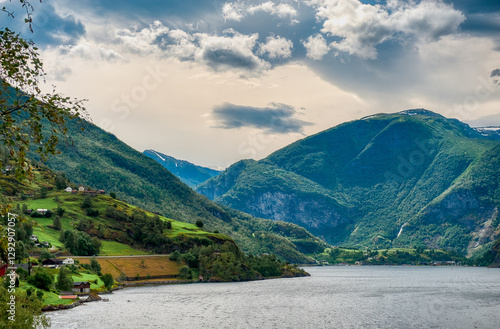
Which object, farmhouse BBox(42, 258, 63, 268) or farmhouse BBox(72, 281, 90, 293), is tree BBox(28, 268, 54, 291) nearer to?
farmhouse BBox(72, 281, 90, 293)

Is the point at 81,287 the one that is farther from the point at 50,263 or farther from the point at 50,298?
the point at 50,298

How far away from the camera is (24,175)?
18.7 meters

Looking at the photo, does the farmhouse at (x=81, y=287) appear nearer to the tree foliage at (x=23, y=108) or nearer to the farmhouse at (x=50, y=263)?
the farmhouse at (x=50, y=263)

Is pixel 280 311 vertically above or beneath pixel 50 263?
beneath

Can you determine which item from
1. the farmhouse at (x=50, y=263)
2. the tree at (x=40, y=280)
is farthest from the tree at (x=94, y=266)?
the tree at (x=40, y=280)

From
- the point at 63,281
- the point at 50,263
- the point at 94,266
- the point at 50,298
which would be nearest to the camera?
the point at 50,298

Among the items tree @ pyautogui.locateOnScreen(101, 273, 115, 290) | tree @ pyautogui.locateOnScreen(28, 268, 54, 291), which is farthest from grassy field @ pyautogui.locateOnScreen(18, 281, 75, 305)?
tree @ pyautogui.locateOnScreen(101, 273, 115, 290)

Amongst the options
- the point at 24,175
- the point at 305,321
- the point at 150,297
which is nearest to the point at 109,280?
the point at 150,297

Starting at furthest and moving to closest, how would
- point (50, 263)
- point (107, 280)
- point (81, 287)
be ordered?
1. point (107, 280)
2. point (50, 263)
3. point (81, 287)

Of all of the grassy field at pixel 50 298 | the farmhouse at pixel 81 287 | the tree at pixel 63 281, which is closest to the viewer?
the grassy field at pixel 50 298

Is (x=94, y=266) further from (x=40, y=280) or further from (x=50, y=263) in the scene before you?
(x=40, y=280)

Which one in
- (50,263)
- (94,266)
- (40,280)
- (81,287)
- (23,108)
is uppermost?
(23,108)

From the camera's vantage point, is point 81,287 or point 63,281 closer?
point 63,281

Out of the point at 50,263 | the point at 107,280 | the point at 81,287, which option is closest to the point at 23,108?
the point at 81,287
